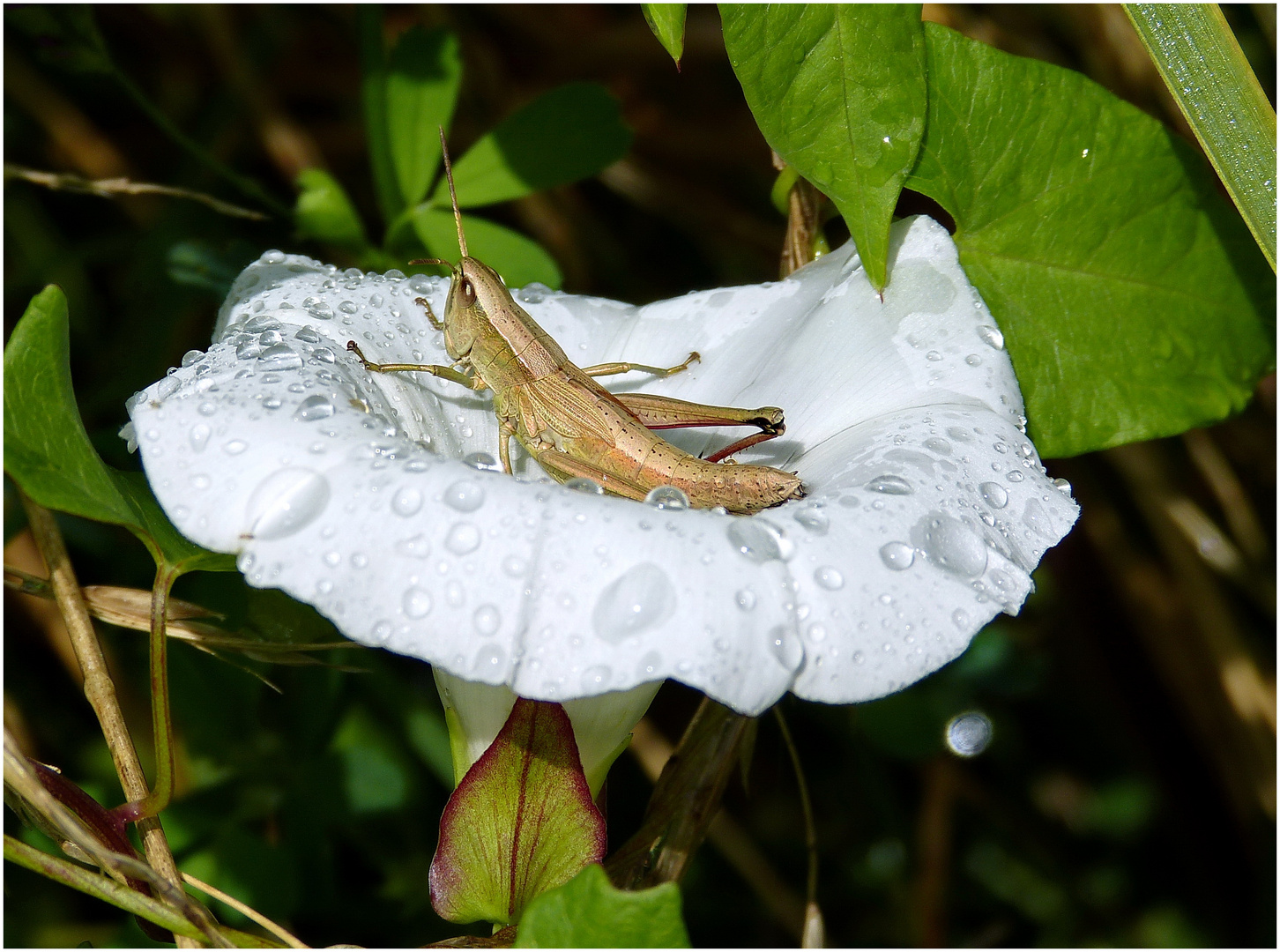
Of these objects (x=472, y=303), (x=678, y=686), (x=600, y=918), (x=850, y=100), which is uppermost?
(x=850, y=100)

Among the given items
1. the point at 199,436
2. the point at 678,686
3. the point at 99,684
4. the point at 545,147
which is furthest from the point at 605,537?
the point at 678,686

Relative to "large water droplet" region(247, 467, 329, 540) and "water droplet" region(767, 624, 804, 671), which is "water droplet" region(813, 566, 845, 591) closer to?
"water droplet" region(767, 624, 804, 671)

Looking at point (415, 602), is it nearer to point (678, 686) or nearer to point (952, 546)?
point (952, 546)

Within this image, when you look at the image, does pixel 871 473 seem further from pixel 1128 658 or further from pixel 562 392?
pixel 1128 658

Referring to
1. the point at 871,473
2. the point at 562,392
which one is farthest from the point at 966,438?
the point at 562,392

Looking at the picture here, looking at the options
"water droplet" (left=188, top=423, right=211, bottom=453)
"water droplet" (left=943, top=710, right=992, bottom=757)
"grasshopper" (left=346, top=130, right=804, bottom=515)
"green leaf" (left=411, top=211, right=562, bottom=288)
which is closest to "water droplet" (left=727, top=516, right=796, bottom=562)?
"grasshopper" (left=346, top=130, right=804, bottom=515)
